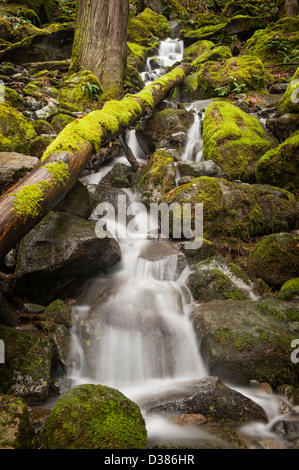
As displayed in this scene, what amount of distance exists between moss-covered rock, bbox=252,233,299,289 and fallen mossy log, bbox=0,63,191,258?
11.8 feet

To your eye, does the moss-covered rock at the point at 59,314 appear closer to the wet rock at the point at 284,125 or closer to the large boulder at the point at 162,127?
the large boulder at the point at 162,127

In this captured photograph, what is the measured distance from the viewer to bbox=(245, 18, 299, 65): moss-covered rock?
13.3 meters

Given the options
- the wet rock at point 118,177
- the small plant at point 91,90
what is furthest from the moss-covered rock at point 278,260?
the small plant at point 91,90

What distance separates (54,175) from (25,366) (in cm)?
231

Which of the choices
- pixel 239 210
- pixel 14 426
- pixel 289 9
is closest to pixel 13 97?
pixel 239 210

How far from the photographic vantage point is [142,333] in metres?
3.92

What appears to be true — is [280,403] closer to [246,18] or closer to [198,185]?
[198,185]

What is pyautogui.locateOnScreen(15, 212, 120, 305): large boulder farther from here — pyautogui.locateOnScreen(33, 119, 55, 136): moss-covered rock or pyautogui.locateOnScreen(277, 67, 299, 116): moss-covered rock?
pyautogui.locateOnScreen(277, 67, 299, 116): moss-covered rock

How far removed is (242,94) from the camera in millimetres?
10922

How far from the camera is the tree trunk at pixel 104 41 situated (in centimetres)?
1004

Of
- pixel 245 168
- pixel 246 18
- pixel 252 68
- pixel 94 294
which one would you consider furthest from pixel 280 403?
pixel 246 18

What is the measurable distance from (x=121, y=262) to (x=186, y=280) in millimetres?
1328

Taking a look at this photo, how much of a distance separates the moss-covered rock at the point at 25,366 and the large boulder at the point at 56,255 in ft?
3.18

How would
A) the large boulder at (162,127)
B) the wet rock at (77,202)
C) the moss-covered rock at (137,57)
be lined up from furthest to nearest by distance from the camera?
1. the moss-covered rock at (137,57)
2. the large boulder at (162,127)
3. the wet rock at (77,202)
